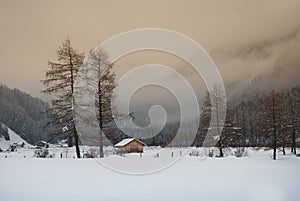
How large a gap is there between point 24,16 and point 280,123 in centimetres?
2920

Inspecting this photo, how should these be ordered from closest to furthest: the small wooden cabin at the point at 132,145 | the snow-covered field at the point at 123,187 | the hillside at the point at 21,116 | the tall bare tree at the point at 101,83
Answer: the snow-covered field at the point at 123,187 → the tall bare tree at the point at 101,83 → the small wooden cabin at the point at 132,145 → the hillside at the point at 21,116

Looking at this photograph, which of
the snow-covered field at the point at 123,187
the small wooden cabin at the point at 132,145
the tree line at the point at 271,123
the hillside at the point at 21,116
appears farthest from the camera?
the hillside at the point at 21,116

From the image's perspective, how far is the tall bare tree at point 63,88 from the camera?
856 inches

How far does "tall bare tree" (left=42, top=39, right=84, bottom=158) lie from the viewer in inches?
856

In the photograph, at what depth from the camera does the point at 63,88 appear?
22.0 metres

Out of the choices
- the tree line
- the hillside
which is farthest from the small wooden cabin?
the hillside

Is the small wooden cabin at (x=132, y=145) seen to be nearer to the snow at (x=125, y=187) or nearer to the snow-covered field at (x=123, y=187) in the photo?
the snow-covered field at (x=123, y=187)

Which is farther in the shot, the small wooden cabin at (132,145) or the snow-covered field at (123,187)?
the small wooden cabin at (132,145)

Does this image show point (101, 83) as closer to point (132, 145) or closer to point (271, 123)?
point (271, 123)

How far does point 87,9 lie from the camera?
1916 centimetres

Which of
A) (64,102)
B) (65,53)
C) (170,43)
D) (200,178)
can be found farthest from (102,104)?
(200,178)

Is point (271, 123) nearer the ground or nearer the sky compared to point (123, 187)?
nearer the sky

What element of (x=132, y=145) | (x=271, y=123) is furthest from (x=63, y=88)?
(x=132, y=145)

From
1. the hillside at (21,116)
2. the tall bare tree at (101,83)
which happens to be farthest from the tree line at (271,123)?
the hillside at (21,116)
